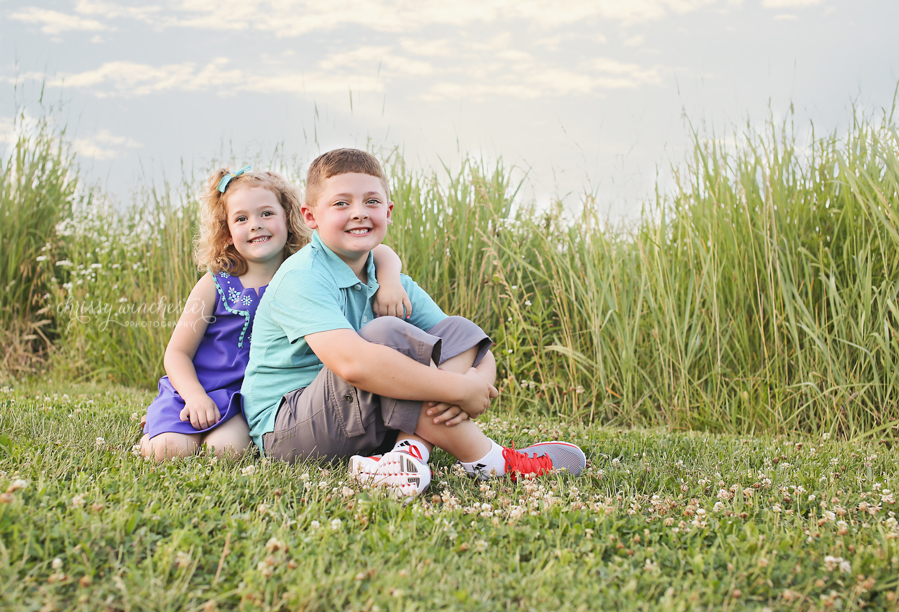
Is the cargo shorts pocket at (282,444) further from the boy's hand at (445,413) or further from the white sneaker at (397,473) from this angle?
the boy's hand at (445,413)

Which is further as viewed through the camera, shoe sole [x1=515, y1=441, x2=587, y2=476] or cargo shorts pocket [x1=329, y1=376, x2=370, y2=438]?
shoe sole [x1=515, y1=441, x2=587, y2=476]

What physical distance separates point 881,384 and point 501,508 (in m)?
2.96

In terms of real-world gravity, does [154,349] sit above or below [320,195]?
below

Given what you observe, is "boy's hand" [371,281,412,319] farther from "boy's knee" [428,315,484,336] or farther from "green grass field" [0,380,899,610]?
"green grass field" [0,380,899,610]

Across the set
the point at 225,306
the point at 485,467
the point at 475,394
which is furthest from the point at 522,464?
the point at 225,306

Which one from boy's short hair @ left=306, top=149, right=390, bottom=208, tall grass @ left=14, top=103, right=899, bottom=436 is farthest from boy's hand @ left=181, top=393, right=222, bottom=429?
tall grass @ left=14, top=103, right=899, bottom=436

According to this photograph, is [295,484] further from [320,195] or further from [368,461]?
[320,195]

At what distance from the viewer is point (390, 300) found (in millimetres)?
2898

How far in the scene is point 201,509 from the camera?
202 centimetres

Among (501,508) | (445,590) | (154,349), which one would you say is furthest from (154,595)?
(154,349)

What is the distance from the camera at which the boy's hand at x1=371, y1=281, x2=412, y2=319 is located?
2898mm

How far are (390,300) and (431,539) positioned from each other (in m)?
1.26

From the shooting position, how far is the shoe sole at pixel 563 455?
2.84 m

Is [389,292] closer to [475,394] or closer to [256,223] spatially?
[475,394]
